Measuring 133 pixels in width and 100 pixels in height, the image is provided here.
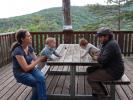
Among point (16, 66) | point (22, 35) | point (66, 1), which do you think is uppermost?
point (66, 1)

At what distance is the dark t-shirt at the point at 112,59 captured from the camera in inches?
143

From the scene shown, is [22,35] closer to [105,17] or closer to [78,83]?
[78,83]

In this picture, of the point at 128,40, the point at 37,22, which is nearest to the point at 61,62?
the point at 128,40

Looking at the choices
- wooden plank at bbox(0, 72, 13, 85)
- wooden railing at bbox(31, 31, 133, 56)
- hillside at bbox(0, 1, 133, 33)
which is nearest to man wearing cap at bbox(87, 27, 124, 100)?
wooden plank at bbox(0, 72, 13, 85)

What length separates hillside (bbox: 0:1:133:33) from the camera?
14.2 meters

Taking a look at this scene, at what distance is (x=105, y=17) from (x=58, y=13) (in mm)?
5682

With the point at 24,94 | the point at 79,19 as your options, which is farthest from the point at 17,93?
the point at 79,19

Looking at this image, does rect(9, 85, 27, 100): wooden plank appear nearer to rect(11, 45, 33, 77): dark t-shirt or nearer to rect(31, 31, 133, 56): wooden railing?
rect(11, 45, 33, 77): dark t-shirt

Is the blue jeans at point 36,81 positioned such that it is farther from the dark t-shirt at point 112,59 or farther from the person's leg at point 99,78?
the dark t-shirt at point 112,59

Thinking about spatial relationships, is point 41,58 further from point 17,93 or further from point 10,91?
point 10,91

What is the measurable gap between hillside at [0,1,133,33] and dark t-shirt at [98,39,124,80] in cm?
859

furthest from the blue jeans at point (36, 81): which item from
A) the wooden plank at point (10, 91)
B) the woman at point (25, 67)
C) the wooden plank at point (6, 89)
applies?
the wooden plank at point (6, 89)

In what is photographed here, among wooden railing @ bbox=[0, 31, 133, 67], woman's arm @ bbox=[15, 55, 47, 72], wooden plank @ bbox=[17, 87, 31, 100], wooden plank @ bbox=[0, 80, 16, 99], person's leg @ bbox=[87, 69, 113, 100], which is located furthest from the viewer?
wooden railing @ bbox=[0, 31, 133, 67]

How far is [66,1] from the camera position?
30.4ft
